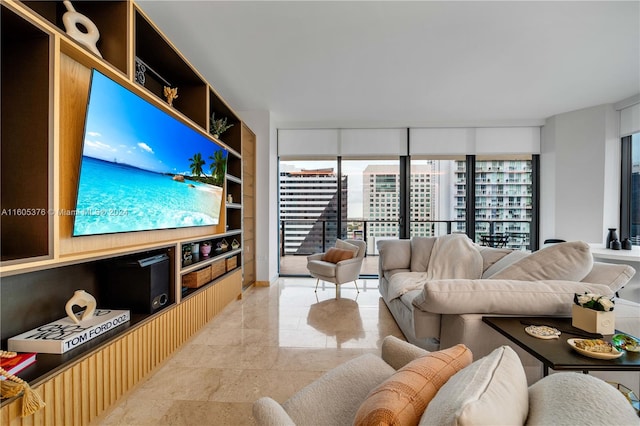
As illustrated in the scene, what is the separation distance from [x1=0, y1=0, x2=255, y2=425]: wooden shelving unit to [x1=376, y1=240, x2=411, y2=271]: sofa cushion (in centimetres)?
237

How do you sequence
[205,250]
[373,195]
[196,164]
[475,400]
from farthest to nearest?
1. [373,195]
2. [205,250]
3. [196,164]
4. [475,400]

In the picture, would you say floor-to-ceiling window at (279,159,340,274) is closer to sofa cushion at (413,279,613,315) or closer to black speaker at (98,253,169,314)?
black speaker at (98,253,169,314)

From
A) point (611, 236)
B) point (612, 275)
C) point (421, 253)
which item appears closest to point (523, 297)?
point (612, 275)

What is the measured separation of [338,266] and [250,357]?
5.88ft

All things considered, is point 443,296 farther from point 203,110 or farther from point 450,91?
point 450,91

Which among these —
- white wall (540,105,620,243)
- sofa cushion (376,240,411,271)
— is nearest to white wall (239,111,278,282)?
sofa cushion (376,240,411,271)

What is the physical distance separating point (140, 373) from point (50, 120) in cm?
154

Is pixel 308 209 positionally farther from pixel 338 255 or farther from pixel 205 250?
pixel 205 250

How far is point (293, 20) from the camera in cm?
235

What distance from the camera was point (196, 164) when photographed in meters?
2.69

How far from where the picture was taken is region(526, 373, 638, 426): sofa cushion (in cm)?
53

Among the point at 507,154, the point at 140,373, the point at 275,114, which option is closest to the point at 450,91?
the point at 507,154

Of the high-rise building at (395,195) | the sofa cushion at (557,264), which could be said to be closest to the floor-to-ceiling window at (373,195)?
the high-rise building at (395,195)

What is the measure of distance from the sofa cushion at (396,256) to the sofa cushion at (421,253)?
0.08 metres
